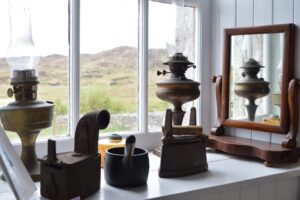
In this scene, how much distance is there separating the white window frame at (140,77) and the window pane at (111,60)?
0.02 meters

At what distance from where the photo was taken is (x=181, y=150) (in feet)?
3.51

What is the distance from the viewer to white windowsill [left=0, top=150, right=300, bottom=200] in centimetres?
93

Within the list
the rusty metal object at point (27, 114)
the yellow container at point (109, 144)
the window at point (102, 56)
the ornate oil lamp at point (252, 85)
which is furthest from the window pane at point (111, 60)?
the ornate oil lamp at point (252, 85)

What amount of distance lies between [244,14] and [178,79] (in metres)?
0.42

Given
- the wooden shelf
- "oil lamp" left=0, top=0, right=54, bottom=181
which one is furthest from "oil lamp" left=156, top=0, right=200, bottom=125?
"oil lamp" left=0, top=0, right=54, bottom=181

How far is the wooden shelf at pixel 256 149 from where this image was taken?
3.85 ft

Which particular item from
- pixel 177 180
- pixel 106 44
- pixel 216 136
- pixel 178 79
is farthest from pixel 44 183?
pixel 216 136

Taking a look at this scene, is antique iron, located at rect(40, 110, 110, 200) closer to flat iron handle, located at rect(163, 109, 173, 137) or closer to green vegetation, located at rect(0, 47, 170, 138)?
flat iron handle, located at rect(163, 109, 173, 137)

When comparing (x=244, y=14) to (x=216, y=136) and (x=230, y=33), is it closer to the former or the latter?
(x=230, y=33)

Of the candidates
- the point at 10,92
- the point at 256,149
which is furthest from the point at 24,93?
the point at 256,149

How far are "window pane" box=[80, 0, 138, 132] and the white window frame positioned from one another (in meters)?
0.02

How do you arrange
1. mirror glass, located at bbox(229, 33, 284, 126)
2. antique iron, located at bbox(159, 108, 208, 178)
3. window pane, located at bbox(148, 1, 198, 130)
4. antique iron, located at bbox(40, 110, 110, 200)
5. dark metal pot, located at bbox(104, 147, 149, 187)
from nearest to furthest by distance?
antique iron, located at bbox(40, 110, 110, 200), dark metal pot, located at bbox(104, 147, 149, 187), antique iron, located at bbox(159, 108, 208, 178), mirror glass, located at bbox(229, 33, 284, 126), window pane, located at bbox(148, 1, 198, 130)

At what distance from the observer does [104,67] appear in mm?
1354

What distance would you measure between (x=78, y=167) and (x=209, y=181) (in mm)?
379
